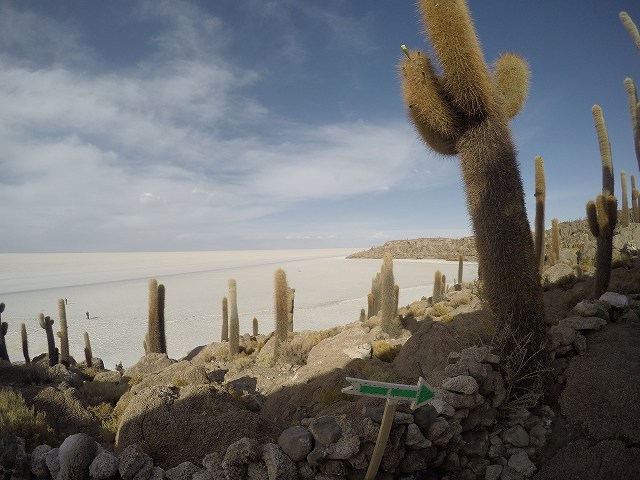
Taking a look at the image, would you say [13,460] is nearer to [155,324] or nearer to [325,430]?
[325,430]

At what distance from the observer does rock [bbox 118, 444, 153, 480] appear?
349cm

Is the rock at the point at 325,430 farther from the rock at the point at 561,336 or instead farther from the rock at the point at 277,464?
the rock at the point at 561,336

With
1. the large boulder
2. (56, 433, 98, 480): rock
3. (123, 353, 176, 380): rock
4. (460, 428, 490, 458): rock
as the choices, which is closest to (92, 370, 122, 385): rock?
(123, 353, 176, 380): rock

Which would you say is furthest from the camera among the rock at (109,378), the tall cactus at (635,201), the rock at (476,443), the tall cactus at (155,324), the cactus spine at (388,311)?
the tall cactus at (635,201)

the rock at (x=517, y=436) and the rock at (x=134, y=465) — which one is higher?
the rock at (x=134, y=465)

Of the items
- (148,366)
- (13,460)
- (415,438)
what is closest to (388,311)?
(148,366)

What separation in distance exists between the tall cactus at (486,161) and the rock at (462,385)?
0.91 metres

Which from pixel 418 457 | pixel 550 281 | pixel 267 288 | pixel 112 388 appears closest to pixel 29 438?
pixel 418 457

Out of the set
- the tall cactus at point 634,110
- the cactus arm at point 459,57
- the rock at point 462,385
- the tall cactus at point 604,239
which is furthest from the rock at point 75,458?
the tall cactus at point 634,110

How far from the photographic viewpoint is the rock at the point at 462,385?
4.51 metres

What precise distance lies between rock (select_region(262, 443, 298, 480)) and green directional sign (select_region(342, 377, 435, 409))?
1209 millimetres

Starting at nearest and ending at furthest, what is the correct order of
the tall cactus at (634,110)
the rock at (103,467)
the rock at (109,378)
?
the rock at (103,467), the tall cactus at (634,110), the rock at (109,378)

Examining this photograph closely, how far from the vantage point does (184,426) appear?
4.51 m

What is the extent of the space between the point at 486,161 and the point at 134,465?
5.37 meters
